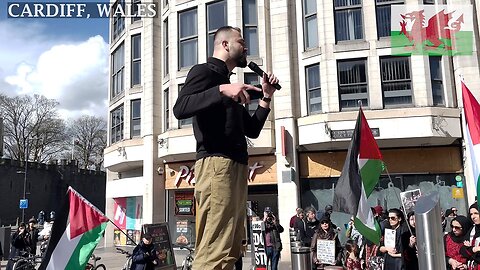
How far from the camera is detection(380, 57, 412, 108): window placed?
56.5 ft

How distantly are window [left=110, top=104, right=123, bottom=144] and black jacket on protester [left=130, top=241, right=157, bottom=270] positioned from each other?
16.1 meters

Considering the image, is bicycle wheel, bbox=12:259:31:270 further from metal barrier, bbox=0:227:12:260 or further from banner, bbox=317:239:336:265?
banner, bbox=317:239:336:265

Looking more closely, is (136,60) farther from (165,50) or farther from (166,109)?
(166,109)

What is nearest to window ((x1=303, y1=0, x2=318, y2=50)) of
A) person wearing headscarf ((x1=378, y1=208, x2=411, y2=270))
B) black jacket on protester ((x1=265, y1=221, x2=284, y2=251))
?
black jacket on protester ((x1=265, y1=221, x2=284, y2=251))

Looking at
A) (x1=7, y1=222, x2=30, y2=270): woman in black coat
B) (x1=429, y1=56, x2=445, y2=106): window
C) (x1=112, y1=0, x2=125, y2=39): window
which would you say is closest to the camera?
(x1=7, y1=222, x2=30, y2=270): woman in black coat

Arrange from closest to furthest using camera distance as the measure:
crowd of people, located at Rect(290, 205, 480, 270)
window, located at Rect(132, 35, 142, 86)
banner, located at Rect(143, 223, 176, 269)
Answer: crowd of people, located at Rect(290, 205, 480, 270), banner, located at Rect(143, 223, 176, 269), window, located at Rect(132, 35, 142, 86)

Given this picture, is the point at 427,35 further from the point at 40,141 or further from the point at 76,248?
the point at 40,141

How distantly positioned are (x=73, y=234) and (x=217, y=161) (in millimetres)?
4335

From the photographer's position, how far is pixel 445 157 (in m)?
17.5

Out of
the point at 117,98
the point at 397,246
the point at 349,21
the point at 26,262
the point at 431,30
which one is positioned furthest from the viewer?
the point at 117,98

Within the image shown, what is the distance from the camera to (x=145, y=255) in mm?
9680

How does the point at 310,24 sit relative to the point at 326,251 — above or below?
Result: above

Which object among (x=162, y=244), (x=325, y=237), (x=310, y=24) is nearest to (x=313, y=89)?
(x=310, y=24)

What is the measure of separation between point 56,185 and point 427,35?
59.0 metres
